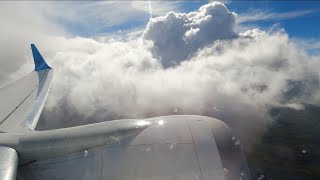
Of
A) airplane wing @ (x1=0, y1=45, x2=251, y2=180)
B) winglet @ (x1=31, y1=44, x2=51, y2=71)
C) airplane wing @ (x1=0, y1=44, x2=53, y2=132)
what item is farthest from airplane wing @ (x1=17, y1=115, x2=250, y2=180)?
winglet @ (x1=31, y1=44, x2=51, y2=71)

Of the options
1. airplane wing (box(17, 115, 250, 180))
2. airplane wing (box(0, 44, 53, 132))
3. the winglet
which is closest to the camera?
airplane wing (box(17, 115, 250, 180))

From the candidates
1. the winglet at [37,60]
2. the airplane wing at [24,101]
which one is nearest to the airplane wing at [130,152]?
the airplane wing at [24,101]

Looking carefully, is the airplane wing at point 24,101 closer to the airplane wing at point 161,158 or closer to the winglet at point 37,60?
the winglet at point 37,60

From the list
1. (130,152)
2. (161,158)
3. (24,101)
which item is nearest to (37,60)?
(24,101)

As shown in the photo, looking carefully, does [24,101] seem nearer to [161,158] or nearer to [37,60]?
[37,60]

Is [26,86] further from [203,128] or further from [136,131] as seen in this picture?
[203,128]

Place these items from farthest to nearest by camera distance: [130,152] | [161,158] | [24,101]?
[24,101]
[130,152]
[161,158]

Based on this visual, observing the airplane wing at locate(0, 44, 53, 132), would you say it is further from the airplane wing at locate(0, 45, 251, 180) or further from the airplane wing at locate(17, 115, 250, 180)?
the airplane wing at locate(17, 115, 250, 180)

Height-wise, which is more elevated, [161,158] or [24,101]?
[161,158]

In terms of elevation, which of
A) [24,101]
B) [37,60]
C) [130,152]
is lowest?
[37,60]

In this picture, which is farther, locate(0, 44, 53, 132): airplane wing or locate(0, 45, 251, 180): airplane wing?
locate(0, 44, 53, 132): airplane wing
